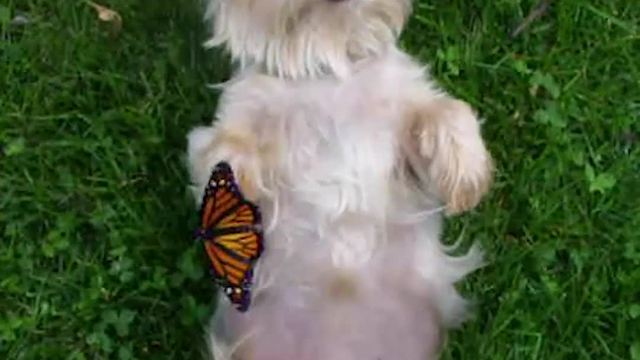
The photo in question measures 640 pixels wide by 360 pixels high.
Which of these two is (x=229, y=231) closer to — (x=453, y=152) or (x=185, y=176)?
(x=453, y=152)

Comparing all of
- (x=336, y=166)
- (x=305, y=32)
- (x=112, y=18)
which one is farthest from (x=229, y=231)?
(x=112, y=18)

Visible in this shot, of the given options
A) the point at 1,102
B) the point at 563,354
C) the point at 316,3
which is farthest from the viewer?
the point at 1,102

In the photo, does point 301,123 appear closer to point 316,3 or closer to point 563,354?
point 316,3

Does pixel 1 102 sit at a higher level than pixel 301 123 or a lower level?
lower

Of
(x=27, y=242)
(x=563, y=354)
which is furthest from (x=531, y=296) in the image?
(x=27, y=242)

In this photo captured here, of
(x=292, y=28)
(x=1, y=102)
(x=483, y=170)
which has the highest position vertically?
(x=292, y=28)

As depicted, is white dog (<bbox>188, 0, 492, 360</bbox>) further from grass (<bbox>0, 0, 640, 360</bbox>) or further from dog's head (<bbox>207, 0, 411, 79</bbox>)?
grass (<bbox>0, 0, 640, 360</bbox>)
